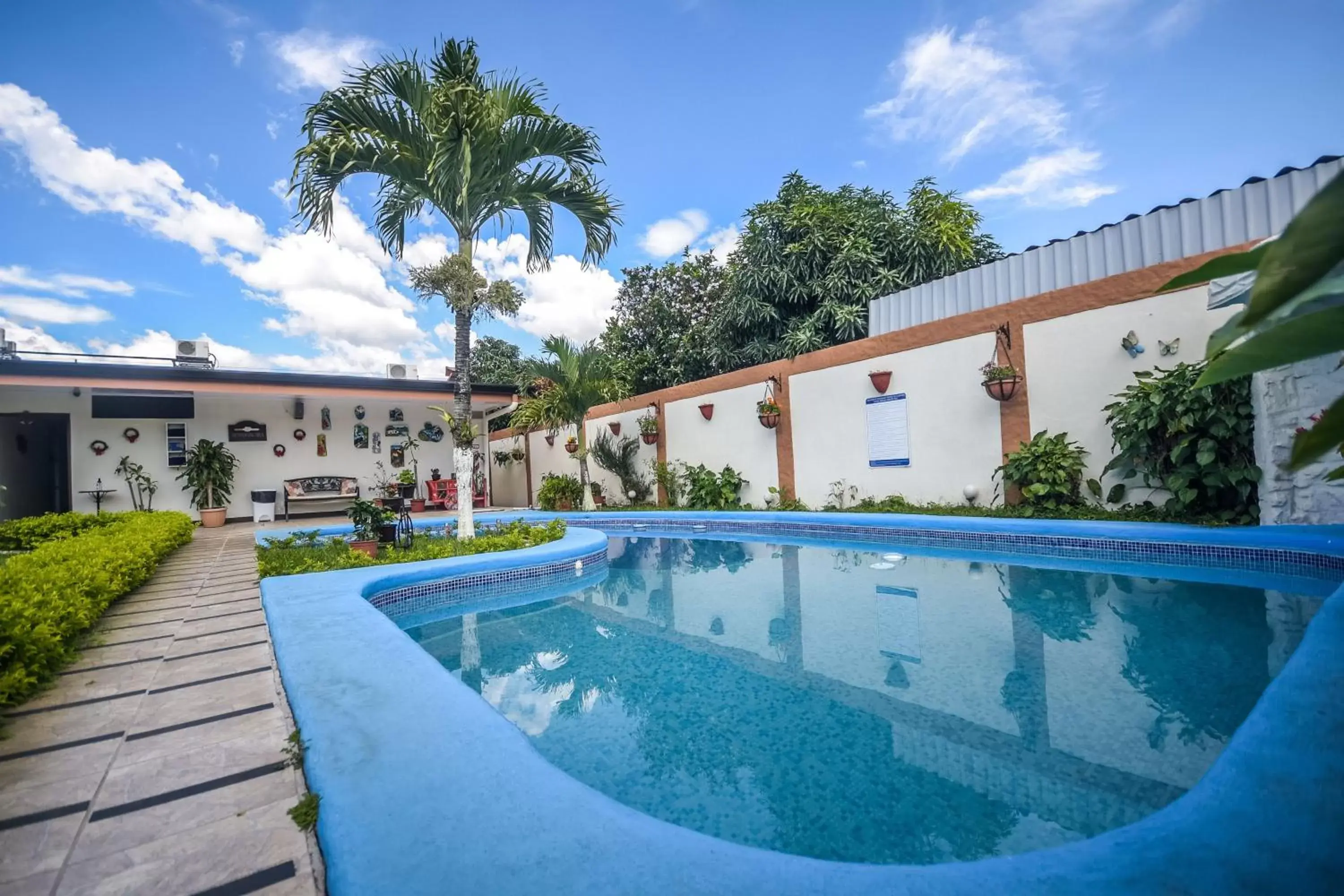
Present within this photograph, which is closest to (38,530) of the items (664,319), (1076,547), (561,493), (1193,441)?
(561,493)

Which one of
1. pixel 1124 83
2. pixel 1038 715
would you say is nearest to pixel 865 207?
pixel 1124 83

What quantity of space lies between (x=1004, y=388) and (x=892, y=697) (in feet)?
17.2

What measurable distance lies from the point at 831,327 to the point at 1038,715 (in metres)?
9.74

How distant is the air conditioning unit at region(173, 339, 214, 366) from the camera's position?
1156 centimetres

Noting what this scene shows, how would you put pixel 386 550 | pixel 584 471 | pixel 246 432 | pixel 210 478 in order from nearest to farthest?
pixel 386 550 → pixel 584 471 → pixel 210 478 → pixel 246 432

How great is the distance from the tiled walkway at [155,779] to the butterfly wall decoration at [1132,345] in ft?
24.9

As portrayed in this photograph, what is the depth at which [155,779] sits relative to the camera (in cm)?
190

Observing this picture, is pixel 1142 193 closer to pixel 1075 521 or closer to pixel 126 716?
pixel 1075 521

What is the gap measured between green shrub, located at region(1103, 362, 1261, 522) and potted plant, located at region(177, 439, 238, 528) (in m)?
14.0

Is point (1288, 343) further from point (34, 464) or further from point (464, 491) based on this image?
point (34, 464)

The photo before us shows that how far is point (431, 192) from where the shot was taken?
6316mm

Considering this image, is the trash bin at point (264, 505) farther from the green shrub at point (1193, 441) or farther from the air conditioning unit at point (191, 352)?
the green shrub at point (1193, 441)

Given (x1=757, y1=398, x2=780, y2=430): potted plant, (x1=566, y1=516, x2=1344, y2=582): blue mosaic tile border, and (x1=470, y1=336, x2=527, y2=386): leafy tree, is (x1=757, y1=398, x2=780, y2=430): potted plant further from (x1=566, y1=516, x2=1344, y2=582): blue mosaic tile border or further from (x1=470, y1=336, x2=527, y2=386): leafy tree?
(x1=470, y1=336, x2=527, y2=386): leafy tree

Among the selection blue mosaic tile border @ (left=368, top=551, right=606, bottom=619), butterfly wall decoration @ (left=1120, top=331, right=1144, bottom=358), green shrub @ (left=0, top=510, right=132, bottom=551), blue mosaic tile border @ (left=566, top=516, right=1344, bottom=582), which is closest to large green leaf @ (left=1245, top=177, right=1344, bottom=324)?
blue mosaic tile border @ (left=368, top=551, right=606, bottom=619)
